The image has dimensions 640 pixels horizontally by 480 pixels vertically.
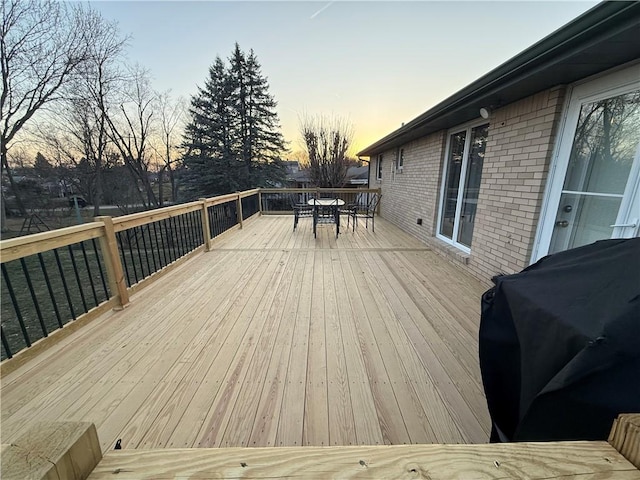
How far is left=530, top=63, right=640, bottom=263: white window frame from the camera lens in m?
2.05

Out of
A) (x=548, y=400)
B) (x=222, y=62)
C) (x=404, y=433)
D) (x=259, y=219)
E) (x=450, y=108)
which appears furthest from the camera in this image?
(x=222, y=62)

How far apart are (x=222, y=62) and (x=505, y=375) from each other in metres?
17.6

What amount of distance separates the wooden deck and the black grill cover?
26.8 inches

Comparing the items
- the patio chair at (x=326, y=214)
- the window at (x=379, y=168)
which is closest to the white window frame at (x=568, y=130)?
the patio chair at (x=326, y=214)

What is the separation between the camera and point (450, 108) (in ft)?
11.7

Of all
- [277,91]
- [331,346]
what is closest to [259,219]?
[331,346]

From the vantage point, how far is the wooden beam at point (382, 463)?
0.54 m

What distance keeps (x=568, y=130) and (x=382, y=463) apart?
3293mm

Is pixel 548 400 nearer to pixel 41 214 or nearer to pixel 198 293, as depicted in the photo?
pixel 198 293

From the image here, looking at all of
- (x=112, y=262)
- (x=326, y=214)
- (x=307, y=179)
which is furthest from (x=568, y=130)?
(x=307, y=179)

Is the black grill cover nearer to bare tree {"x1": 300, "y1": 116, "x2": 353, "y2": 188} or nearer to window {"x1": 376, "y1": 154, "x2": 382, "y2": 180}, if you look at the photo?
window {"x1": 376, "y1": 154, "x2": 382, "y2": 180}

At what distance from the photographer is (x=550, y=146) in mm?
2625

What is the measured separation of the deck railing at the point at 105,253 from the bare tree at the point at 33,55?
559cm

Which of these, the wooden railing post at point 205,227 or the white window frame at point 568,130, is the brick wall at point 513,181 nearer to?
the white window frame at point 568,130
